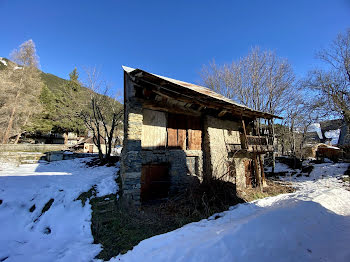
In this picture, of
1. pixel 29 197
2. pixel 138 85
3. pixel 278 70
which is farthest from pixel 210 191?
pixel 278 70

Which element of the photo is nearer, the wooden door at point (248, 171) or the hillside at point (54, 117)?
the wooden door at point (248, 171)

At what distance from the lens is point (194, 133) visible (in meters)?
7.85

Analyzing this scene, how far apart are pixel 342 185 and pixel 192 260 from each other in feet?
40.0

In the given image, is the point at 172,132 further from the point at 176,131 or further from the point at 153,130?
the point at 153,130

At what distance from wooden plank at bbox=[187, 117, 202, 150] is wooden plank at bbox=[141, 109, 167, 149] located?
1.49m

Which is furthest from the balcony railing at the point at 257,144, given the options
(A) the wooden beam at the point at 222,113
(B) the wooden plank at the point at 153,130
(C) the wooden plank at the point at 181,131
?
(B) the wooden plank at the point at 153,130

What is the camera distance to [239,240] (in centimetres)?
292

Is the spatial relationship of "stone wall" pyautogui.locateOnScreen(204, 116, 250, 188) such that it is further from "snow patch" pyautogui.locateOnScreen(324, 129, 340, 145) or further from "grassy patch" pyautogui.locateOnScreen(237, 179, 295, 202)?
"snow patch" pyautogui.locateOnScreen(324, 129, 340, 145)

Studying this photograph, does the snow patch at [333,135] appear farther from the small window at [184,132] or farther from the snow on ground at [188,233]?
the small window at [184,132]

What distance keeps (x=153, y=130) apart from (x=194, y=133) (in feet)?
7.90

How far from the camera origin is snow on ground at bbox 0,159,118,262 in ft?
11.0

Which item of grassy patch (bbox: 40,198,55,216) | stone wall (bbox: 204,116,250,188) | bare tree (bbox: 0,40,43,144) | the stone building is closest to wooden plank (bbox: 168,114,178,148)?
the stone building

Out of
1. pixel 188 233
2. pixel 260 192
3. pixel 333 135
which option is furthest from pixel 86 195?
pixel 333 135

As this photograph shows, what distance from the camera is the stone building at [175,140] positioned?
5.71 meters
